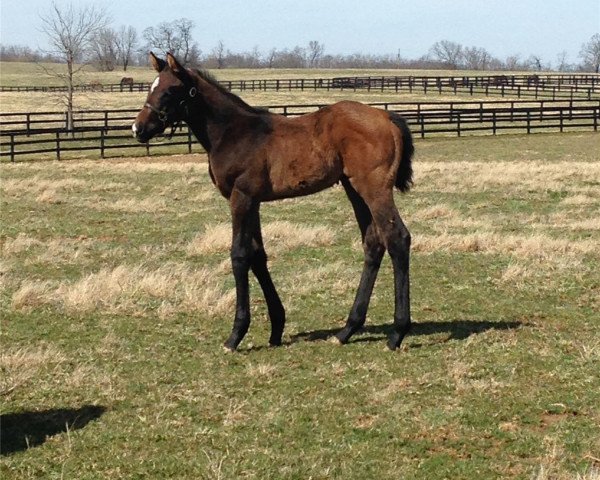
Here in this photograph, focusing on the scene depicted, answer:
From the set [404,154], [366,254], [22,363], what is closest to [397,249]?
[366,254]

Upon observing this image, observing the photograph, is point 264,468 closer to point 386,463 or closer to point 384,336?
point 386,463

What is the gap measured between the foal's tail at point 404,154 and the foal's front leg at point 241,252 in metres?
1.34

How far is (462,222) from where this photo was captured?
14.8 m

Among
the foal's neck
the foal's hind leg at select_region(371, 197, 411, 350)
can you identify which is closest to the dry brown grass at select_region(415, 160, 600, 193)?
the foal's hind leg at select_region(371, 197, 411, 350)

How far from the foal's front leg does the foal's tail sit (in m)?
1.34

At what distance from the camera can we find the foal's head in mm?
7062

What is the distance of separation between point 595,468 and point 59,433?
11.1 feet

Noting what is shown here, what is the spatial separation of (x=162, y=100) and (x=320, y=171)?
5.03 ft

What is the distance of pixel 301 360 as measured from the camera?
Result: 6.99 meters

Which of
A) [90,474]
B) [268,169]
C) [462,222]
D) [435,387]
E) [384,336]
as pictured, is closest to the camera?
[90,474]

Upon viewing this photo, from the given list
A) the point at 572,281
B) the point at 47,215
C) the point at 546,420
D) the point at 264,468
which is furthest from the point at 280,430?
the point at 47,215

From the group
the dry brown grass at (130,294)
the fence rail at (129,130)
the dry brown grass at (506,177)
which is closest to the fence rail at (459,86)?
the fence rail at (129,130)

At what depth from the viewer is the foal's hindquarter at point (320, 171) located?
23.2 feet

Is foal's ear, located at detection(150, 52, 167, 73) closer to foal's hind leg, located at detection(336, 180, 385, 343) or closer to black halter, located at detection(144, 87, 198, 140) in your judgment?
black halter, located at detection(144, 87, 198, 140)
